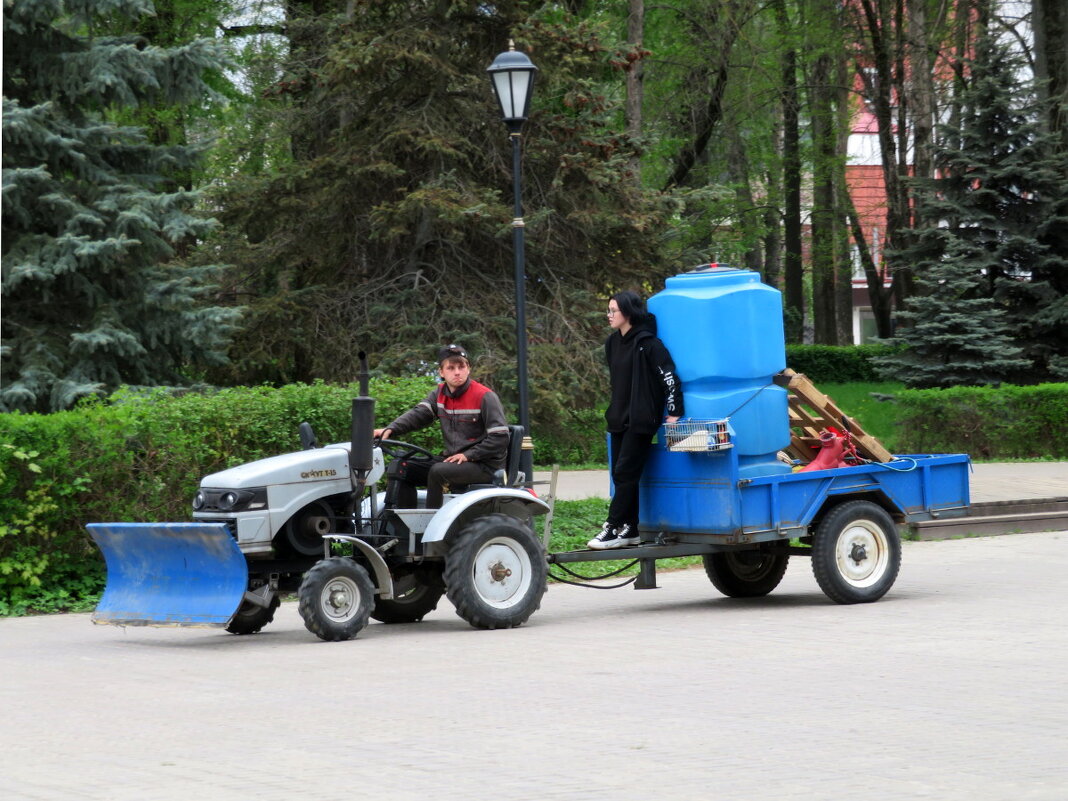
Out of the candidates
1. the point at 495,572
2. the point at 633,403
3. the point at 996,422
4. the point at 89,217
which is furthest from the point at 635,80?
the point at 495,572

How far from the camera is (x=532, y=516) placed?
11.5 meters

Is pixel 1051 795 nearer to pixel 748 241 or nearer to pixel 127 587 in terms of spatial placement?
pixel 127 587

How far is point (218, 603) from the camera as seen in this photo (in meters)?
10.3

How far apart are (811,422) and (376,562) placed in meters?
3.81

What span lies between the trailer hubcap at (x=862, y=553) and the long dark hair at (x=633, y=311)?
216 cm

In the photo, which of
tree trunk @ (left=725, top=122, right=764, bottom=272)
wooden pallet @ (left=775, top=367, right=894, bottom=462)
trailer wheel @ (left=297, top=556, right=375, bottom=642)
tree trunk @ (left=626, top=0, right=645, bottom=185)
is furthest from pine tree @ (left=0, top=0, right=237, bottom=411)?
tree trunk @ (left=725, top=122, right=764, bottom=272)

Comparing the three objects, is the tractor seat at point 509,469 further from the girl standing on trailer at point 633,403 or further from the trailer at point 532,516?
the girl standing on trailer at point 633,403

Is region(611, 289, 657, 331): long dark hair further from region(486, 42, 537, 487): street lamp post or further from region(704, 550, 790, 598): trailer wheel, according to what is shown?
region(486, 42, 537, 487): street lamp post

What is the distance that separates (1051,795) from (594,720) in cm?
237

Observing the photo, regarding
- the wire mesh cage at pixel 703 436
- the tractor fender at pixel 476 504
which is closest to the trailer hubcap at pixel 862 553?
the wire mesh cage at pixel 703 436

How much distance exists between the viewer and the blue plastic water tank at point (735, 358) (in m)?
11.5

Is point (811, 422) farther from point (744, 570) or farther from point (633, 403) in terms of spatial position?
point (633, 403)

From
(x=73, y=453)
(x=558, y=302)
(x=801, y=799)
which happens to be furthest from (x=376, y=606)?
(x=558, y=302)

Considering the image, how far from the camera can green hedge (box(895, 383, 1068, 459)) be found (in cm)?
2581
